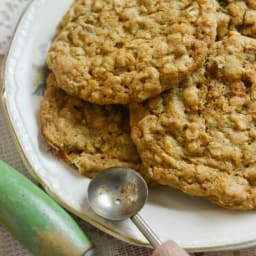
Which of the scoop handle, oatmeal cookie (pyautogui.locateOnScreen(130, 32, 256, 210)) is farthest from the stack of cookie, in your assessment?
the scoop handle

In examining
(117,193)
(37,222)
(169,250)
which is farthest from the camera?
(117,193)

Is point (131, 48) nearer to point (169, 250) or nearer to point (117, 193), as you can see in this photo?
point (117, 193)

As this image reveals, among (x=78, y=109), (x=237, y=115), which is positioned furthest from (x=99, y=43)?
(x=237, y=115)

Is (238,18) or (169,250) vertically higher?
(238,18)

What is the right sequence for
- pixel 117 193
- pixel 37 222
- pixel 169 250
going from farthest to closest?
pixel 117 193 < pixel 37 222 < pixel 169 250

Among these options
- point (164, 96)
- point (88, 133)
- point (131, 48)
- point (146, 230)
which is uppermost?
point (131, 48)

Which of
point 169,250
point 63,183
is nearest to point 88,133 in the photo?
point 63,183

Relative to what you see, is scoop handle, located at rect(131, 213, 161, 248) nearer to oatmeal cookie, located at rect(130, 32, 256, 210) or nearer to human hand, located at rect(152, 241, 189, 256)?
human hand, located at rect(152, 241, 189, 256)
